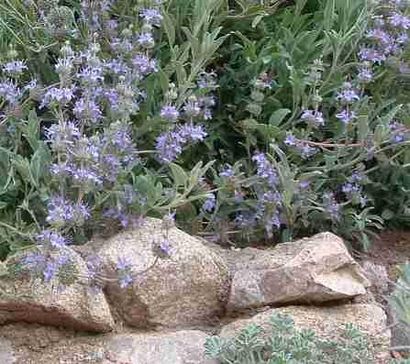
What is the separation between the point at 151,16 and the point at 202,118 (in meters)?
0.42

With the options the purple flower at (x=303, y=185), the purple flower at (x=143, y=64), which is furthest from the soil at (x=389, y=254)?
the purple flower at (x=143, y=64)

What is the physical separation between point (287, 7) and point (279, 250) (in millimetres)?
1130

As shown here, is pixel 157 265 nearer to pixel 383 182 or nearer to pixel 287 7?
pixel 383 182

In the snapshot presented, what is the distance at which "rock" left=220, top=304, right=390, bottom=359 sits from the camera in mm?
2867

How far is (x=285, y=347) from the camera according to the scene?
265 centimetres

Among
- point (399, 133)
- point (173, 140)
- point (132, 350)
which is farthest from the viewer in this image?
point (399, 133)

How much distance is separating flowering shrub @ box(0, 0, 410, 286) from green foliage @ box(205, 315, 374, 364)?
1.04 feet

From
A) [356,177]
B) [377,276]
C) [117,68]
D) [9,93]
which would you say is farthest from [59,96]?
[377,276]

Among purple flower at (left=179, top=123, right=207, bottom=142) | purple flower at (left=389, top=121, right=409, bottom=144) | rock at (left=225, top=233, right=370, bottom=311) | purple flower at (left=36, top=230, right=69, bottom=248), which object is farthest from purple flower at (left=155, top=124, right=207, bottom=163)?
purple flower at (left=389, top=121, right=409, bottom=144)

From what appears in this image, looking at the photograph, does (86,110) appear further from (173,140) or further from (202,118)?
(202,118)

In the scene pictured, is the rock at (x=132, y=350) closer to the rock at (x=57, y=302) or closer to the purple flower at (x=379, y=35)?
the rock at (x=57, y=302)

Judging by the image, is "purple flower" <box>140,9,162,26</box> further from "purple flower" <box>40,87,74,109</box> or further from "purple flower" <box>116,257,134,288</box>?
"purple flower" <box>116,257,134,288</box>

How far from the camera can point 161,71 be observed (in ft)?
10.3

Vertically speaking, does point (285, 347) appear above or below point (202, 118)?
below
